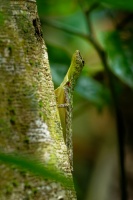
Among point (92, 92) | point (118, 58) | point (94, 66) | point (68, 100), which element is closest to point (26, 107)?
point (68, 100)

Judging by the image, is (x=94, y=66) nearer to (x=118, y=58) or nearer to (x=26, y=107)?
(x=118, y=58)

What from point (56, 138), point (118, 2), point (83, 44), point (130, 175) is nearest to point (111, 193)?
point (130, 175)

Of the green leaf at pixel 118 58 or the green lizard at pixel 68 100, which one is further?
the green leaf at pixel 118 58

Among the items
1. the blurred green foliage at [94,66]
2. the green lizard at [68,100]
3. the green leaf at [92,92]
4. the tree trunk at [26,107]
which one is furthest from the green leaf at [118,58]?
the tree trunk at [26,107]

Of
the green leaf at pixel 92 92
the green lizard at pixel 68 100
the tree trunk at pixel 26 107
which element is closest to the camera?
the tree trunk at pixel 26 107

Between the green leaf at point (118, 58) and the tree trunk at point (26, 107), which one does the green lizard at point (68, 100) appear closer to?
the tree trunk at point (26, 107)

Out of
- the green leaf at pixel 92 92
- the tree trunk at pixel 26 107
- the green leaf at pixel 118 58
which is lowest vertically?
the tree trunk at pixel 26 107

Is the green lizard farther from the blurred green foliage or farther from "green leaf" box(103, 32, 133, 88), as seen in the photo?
"green leaf" box(103, 32, 133, 88)

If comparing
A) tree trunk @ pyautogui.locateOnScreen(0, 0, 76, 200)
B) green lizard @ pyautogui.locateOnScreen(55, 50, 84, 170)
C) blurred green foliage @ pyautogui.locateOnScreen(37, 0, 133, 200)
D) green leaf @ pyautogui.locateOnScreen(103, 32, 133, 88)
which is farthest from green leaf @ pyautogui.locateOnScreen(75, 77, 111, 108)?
tree trunk @ pyautogui.locateOnScreen(0, 0, 76, 200)
